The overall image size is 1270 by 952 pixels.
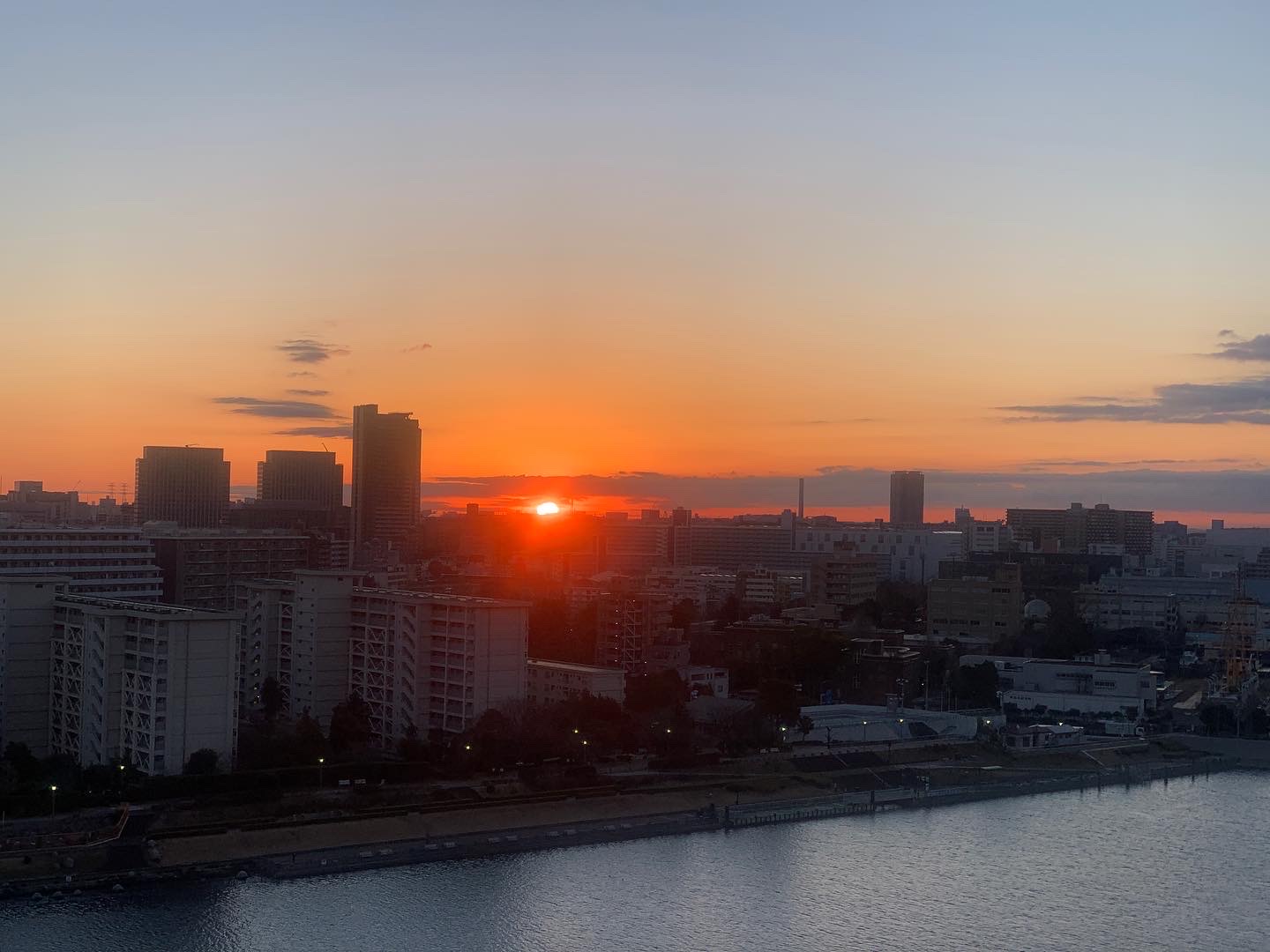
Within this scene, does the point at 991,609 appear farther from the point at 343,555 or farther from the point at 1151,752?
the point at 343,555

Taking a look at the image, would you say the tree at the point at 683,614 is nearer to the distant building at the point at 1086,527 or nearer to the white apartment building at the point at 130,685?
the white apartment building at the point at 130,685

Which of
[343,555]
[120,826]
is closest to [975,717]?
[120,826]

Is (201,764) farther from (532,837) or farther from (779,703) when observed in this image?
(779,703)

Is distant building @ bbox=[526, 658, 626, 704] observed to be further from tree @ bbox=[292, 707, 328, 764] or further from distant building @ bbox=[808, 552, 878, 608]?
distant building @ bbox=[808, 552, 878, 608]

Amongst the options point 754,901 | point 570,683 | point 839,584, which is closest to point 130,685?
point 570,683

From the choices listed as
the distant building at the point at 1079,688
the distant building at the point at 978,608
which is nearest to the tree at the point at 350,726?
the distant building at the point at 1079,688

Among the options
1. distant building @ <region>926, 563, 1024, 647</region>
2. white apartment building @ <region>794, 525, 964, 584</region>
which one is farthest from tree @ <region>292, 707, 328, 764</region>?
white apartment building @ <region>794, 525, 964, 584</region>

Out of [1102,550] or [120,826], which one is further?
[1102,550]
